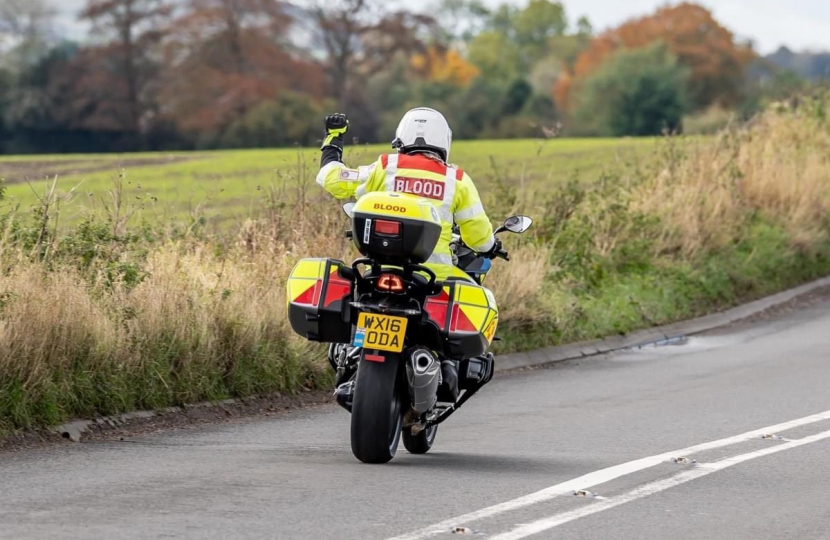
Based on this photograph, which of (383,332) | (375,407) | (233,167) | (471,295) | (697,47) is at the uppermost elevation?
(697,47)

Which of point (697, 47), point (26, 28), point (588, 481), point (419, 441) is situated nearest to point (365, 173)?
point (419, 441)

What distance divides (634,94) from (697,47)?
12.3 meters

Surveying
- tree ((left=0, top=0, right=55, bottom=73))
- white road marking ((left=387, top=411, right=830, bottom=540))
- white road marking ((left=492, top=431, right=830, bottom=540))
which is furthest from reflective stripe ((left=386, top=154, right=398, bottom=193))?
tree ((left=0, top=0, right=55, bottom=73))

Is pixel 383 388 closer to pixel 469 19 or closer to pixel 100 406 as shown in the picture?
pixel 100 406

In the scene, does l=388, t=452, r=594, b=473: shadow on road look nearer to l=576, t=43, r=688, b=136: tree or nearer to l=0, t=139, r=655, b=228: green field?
l=0, t=139, r=655, b=228: green field

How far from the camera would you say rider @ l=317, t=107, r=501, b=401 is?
875 centimetres

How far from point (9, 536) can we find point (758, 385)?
27.6 ft

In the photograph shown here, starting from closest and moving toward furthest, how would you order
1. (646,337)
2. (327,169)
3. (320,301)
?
(320,301) → (327,169) → (646,337)

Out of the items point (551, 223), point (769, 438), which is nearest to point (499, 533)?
point (769, 438)

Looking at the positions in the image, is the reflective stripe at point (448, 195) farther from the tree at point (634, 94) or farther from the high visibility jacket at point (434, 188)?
the tree at point (634, 94)

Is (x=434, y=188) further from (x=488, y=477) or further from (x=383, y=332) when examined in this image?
(x=488, y=477)

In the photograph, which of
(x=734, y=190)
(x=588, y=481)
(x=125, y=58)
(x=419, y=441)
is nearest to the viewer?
(x=588, y=481)

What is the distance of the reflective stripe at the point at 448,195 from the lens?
8758mm

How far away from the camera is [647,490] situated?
7.91 meters
